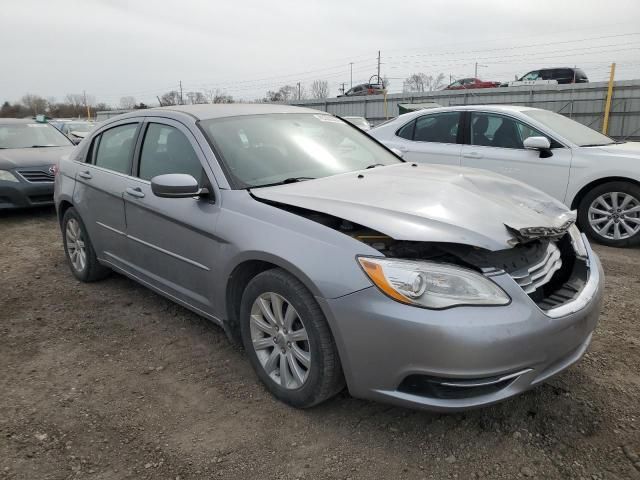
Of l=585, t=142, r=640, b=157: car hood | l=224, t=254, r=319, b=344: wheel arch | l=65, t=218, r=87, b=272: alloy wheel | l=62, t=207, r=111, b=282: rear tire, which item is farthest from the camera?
l=585, t=142, r=640, b=157: car hood

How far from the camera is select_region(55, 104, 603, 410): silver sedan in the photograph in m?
2.14

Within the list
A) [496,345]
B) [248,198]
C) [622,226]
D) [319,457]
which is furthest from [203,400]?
[622,226]

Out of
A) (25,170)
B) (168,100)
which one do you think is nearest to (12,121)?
(25,170)

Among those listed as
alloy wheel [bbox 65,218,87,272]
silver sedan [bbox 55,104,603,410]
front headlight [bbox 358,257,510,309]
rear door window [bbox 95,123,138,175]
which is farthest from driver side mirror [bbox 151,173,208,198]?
alloy wheel [bbox 65,218,87,272]

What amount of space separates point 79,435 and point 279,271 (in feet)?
4.16

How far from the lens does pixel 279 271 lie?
100 inches

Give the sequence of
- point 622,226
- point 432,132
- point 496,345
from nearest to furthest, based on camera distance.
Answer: point 496,345 < point 622,226 < point 432,132

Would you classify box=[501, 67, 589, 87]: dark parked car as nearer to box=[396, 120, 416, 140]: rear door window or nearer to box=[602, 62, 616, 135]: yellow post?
box=[602, 62, 616, 135]: yellow post

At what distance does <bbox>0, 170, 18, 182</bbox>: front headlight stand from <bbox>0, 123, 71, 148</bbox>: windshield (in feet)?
3.53

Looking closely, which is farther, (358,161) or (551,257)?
(358,161)

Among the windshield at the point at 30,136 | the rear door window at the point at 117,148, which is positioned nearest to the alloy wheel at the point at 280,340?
the rear door window at the point at 117,148

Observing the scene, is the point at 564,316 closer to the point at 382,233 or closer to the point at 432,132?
the point at 382,233

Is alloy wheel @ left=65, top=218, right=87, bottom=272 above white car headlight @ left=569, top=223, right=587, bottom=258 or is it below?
below

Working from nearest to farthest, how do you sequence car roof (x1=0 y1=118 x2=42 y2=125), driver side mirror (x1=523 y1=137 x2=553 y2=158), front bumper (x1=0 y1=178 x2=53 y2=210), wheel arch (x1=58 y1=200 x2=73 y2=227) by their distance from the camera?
1. wheel arch (x1=58 y1=200 x2=73 y2=227)
2. driver side mirror (x1=523 y1=137 x2=553 y2=158)
3. front bumper (x1=0 y1=178 x2=53 y2=210)
4. car roof (x1=0 y1=118 x2=42 y2=125)
